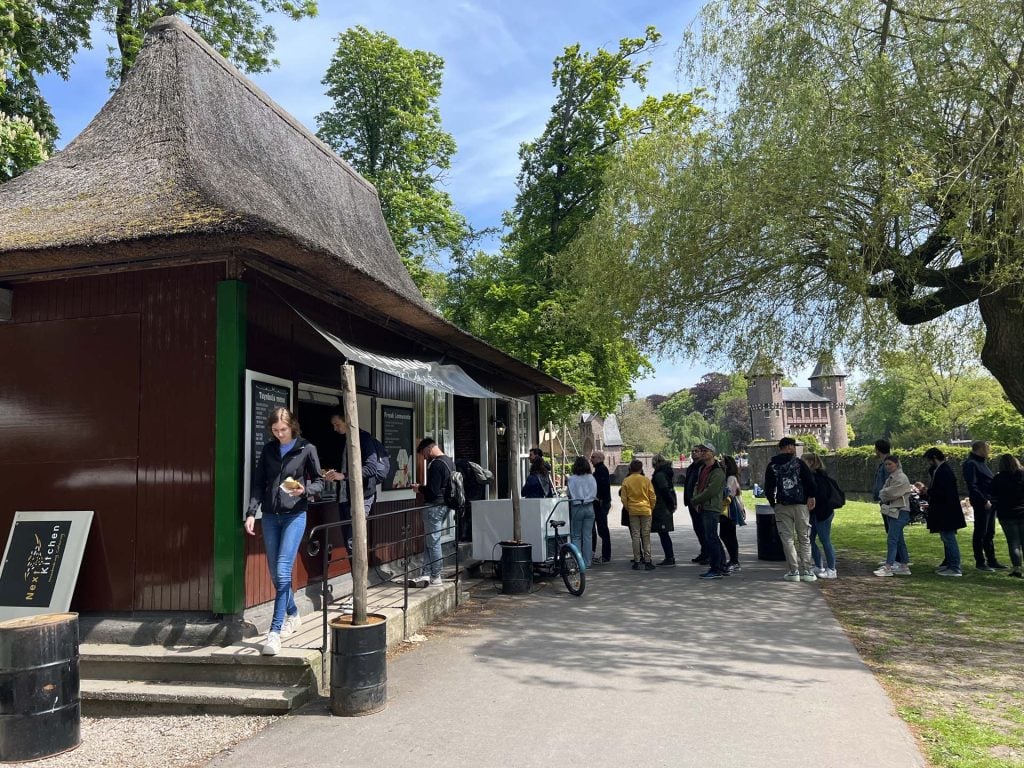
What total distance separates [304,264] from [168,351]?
54.4 inches

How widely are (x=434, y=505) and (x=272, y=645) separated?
2.99m

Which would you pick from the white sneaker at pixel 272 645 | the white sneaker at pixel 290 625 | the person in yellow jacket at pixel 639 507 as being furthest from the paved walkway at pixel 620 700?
the person in yellow jacket at pixel 639 507

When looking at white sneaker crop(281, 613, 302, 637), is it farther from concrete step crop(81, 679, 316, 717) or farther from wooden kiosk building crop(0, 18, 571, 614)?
concrete step crop(81, 679, 316, 717)

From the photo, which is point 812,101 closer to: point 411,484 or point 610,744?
point 411,484

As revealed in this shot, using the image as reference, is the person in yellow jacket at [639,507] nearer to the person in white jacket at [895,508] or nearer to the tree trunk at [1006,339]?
the person in white jacket at [895,508]

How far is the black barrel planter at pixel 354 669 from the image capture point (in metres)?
4.70

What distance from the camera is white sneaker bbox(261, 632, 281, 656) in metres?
5.05

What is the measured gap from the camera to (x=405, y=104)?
24.5 metres

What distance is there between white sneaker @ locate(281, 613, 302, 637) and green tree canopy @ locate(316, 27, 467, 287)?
61.4ft

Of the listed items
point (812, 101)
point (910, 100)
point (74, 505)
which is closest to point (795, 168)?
point (812, 101)

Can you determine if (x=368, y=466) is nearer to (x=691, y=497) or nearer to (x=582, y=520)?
(x=582, y=520)

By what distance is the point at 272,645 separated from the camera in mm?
5062

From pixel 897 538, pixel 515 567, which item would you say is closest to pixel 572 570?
pixel 515 567

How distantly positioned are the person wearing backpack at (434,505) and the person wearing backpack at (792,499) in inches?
169
